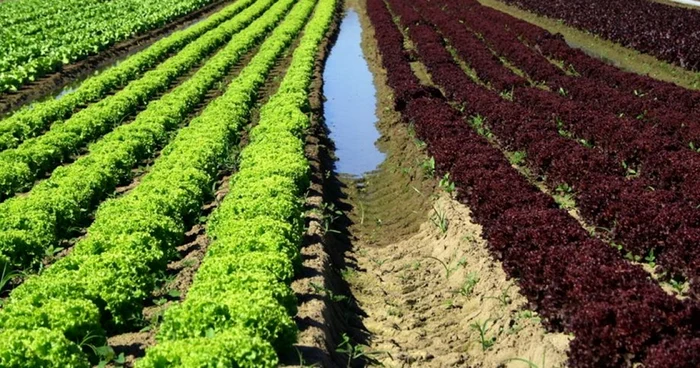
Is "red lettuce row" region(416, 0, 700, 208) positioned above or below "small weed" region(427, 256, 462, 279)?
above

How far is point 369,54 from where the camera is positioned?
31.0 meters

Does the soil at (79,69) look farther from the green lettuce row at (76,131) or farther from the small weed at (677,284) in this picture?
the small weed at (677,284)

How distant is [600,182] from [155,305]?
22.9ft

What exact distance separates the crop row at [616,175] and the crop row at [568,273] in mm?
610

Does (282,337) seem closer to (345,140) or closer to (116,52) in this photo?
(345,140)

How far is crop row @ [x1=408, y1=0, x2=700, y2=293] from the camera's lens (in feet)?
32.7

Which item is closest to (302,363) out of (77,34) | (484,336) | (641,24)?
(484,336)

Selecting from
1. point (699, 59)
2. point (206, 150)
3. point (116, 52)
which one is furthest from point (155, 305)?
point (116, 52)

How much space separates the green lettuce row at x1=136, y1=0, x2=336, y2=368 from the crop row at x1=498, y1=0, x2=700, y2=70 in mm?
17319

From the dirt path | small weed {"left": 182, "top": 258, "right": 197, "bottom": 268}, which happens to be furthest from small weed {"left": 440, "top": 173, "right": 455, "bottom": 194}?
small weed {"left": 182, "top": 258, "right": 197, "bottom": 268}

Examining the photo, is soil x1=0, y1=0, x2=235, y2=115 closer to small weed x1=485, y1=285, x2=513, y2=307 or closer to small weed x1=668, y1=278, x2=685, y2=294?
small weed x1=485, y1=285, x2=513, y2=307

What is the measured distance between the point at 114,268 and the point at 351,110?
1425 centimetres

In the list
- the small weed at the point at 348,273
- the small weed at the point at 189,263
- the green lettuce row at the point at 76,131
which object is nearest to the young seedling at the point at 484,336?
the small weed at the point at 348,273

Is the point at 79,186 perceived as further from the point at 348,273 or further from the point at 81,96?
the point at 81,96
